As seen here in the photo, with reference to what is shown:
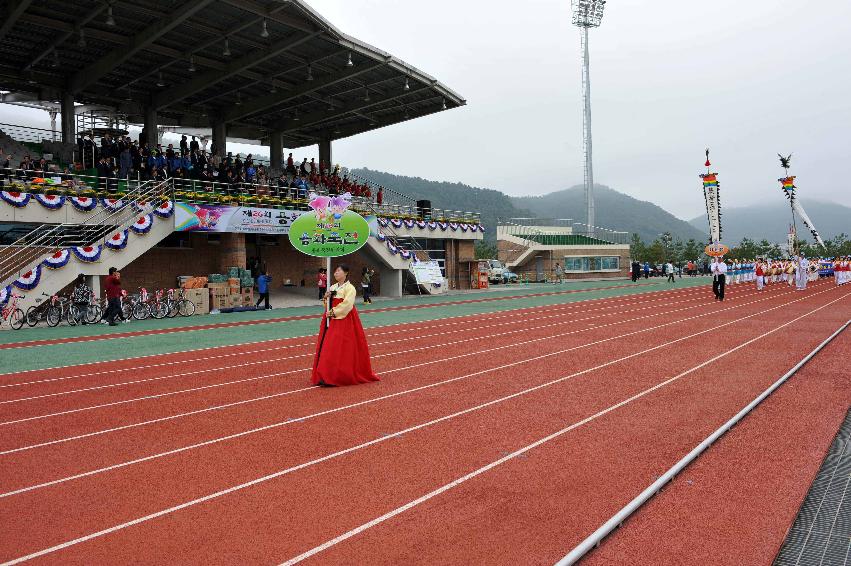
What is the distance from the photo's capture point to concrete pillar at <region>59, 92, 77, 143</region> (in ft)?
100

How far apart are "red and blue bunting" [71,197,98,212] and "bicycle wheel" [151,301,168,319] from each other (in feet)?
14.1

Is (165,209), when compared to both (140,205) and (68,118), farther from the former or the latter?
(68,118)

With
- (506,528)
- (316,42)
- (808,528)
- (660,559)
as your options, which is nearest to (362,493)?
(506,528)

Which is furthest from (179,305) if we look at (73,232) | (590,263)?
(590,263)

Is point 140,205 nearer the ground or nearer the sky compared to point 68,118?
nearer the ground

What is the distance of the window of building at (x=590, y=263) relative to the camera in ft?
212

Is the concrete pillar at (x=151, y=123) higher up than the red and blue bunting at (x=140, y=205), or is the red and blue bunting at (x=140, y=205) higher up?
the concrete pillar at (x=151, y=123)

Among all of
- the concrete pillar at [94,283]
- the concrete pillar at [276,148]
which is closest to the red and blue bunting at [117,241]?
the concrete pillar at [94,283]

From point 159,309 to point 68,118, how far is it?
49.2 ft

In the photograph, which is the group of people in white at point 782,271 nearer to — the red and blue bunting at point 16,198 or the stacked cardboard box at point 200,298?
Result: the stacked cardboard box at point 200,298

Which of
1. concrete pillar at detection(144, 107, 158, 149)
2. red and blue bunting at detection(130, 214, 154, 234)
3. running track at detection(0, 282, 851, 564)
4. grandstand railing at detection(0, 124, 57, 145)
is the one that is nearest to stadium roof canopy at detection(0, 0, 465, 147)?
concrete pillar at detection(144, 107, 158, 149)

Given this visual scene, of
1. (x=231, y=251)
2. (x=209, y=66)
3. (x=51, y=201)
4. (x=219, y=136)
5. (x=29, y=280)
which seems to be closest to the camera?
(x=29, y=280)

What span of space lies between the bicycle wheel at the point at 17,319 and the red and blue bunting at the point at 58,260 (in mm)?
1758

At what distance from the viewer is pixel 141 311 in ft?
70.5
